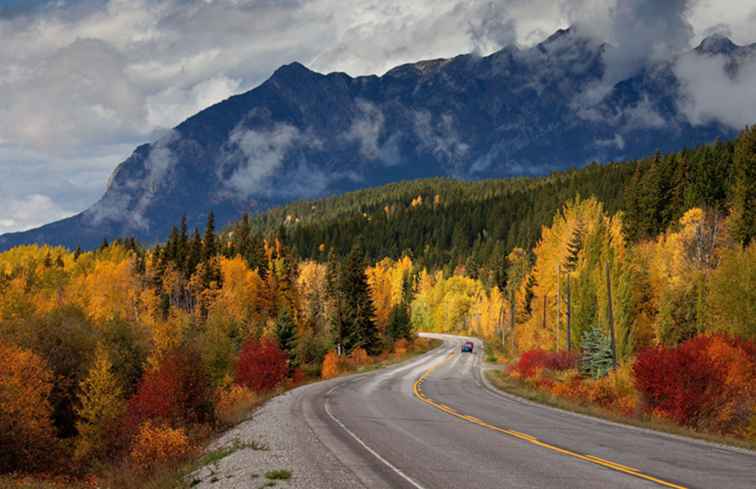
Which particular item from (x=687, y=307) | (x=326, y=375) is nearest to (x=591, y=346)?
(x=687, y=307)

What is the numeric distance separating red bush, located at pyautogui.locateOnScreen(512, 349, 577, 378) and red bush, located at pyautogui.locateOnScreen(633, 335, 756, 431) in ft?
55.6

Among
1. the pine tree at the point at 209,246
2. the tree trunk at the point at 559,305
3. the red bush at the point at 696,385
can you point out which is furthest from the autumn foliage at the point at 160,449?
the pine tree at the point at 209,246

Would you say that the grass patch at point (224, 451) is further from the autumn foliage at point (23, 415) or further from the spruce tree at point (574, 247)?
the spruce tree at point (574, 247)

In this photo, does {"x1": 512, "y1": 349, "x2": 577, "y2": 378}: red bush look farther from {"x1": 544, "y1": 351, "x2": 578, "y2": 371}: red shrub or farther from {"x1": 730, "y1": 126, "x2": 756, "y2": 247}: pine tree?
{"x1": 730, "y1": 126, "x2": 756, "y2": 247}: pine tree

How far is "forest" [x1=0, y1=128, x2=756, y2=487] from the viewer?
2823 centimetres

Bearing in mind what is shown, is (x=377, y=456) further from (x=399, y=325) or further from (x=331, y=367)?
(x=399, y=325)

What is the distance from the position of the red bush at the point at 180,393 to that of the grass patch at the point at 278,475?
13.4 metres

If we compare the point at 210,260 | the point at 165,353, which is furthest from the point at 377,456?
the point at 210,260

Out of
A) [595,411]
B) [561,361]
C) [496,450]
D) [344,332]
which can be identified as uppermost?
[496,450]

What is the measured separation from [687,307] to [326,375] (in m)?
29.8

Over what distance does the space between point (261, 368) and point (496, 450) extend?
3263 cm

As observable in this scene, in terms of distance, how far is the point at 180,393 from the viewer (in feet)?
91.5

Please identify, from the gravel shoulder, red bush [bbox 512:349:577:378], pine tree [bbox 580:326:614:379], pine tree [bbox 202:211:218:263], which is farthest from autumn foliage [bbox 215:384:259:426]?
pine tree [bbox 202:211:218:263]

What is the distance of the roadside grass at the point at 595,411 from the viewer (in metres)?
20.2
